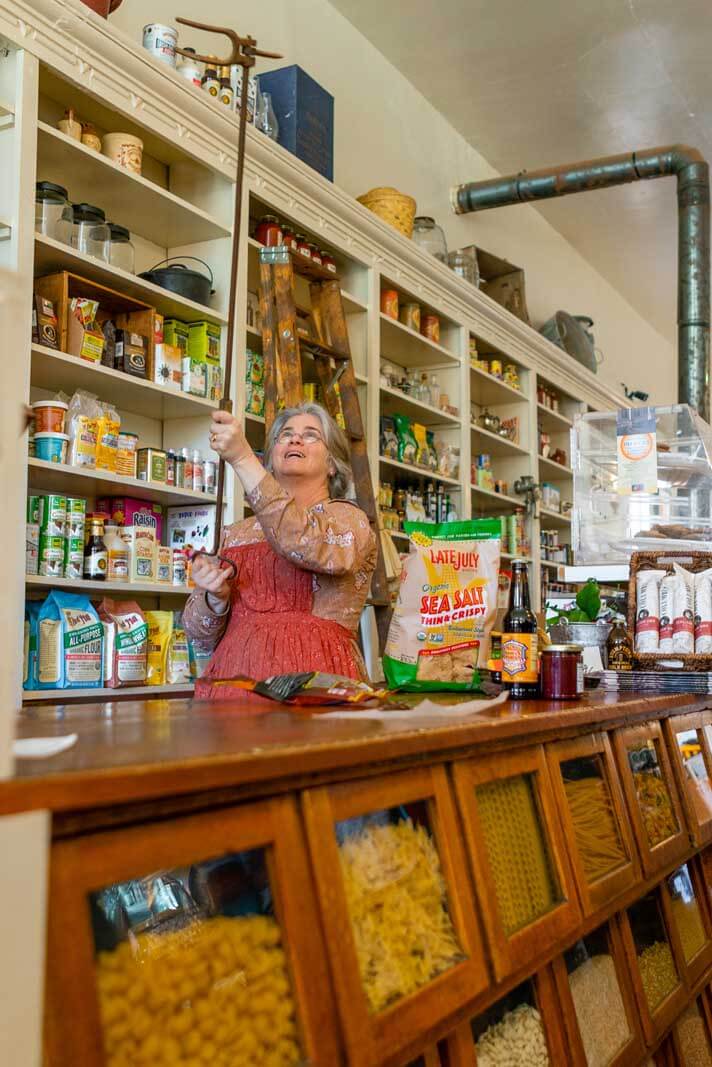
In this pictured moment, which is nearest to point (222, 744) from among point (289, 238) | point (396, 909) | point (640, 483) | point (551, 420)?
point (396, 909)

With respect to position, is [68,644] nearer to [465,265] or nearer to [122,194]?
[122,194]

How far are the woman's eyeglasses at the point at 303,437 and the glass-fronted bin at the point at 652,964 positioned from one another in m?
1.33

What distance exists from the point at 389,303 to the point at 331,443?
2.15m

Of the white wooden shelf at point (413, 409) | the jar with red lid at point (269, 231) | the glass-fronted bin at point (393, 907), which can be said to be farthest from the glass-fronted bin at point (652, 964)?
the white wooden shelf at point (413, 409)

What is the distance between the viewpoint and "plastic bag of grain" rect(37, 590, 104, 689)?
108 inches

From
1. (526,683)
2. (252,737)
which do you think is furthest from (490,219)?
(252,737)

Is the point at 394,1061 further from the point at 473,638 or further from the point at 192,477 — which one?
the point at 192,477

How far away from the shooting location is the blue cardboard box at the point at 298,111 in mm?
3938

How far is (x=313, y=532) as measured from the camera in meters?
2.23

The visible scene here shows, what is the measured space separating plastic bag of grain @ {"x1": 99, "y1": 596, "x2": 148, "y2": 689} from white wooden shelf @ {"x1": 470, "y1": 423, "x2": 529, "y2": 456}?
9.26 ft

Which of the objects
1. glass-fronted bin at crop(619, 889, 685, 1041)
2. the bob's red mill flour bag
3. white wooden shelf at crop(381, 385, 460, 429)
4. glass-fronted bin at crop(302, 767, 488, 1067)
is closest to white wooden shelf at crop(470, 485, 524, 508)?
white wooden shelf at crop(381, 385, 460, 429)

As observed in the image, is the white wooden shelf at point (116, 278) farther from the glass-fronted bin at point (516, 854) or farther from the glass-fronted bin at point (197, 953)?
the glass-fronted bin at point (197, 953)

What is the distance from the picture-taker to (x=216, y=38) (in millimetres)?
3949

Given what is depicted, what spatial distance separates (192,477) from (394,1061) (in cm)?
258
